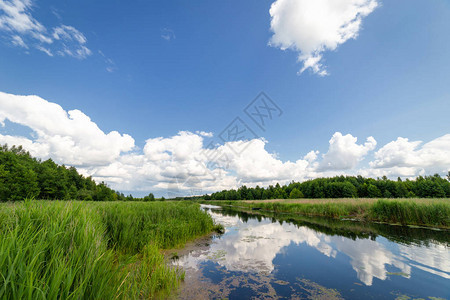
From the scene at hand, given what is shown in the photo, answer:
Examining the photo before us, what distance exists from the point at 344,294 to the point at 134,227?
684 centimetres

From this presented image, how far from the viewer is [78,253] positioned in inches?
91.4

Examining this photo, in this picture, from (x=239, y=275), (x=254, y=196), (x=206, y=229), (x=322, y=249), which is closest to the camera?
(x=239, y=275)

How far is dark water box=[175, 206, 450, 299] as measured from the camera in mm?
4500

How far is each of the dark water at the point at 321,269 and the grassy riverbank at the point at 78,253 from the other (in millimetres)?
1129

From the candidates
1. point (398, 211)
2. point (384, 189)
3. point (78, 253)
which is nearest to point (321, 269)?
point (78, 253)

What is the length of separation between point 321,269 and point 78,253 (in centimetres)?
701

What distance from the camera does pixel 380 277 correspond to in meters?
5.29

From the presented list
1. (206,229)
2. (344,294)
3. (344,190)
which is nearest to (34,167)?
(206,229)

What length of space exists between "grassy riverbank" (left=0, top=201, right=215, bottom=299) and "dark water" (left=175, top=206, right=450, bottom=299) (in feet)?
3.71

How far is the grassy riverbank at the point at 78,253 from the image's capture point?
164 cm

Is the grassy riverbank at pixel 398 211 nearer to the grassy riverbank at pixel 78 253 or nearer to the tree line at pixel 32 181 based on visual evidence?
the grassy riverbank at pixel 78 253

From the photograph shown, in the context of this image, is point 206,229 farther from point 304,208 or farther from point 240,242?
point 304,208

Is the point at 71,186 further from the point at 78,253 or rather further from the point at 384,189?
the point at 384,189

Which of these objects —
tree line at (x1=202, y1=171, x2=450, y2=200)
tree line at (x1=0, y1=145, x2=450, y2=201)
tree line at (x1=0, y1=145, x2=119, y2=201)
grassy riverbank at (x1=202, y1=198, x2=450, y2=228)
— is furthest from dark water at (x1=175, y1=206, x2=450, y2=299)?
tree line at (x1=202, y1=171, x2=450, y2=200)
